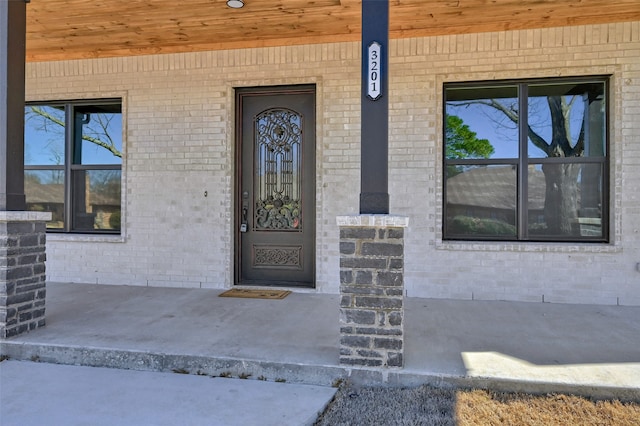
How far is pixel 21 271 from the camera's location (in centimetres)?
356

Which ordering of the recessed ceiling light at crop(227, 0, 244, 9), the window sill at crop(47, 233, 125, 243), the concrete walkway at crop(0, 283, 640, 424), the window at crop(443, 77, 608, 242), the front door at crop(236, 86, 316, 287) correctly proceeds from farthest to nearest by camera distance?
the window sill at crop(47, 233, 125, 243) < the front door at crop(236, 86, 316, 287) < the window at crop(443, 77, 608, 242) < the recessed ceiling light at crop(227, 0, 244, 9) < the concrete walkway at crop(0, 283, 640, 424)

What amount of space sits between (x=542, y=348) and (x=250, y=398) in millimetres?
2203

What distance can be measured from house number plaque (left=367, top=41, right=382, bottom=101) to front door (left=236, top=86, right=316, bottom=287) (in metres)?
2.36

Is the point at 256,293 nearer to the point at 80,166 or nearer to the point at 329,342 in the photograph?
the point at 329,342

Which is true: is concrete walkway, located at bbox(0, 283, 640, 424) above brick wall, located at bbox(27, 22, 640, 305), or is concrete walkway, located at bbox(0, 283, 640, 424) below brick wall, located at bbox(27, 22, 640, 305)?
below

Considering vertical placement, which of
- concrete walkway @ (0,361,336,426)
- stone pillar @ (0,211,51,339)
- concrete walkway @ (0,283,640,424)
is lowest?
concrete walkway @ (0,361,336,426)

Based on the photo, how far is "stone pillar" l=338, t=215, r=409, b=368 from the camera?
2.80 meters

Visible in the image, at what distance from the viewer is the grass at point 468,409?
233cm

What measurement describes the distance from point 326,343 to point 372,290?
28.3 inches

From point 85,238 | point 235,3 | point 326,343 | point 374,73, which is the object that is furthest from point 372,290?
point 85,238

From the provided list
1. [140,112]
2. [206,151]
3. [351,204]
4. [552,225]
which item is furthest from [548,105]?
[140,112]

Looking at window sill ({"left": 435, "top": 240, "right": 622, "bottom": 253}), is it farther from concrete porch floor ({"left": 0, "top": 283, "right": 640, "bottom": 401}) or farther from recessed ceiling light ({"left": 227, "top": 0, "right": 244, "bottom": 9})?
recessed ceiling light ({"left": 227, "top": 0, "right": 244, "bottom": 9})

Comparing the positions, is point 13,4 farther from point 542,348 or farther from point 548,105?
point 548,105

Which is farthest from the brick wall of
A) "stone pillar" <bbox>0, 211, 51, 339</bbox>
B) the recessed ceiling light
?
"stone pillar" <bbox>0, 211, 51, 339</bbox>
